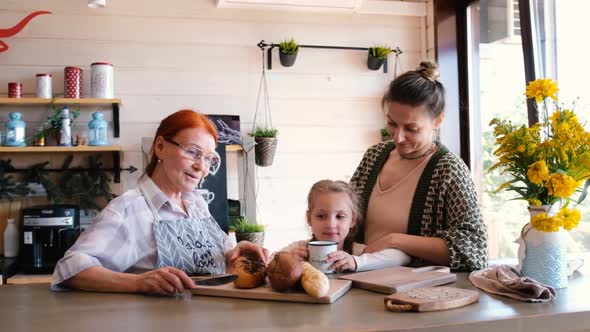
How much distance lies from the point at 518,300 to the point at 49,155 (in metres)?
2.91

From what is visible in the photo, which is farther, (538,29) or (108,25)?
(108,25)

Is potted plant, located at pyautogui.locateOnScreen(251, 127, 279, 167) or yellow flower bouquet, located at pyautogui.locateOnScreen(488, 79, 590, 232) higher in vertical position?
potted plant, located at pyautogui.locateOnScreen(251, 127, 279, 167)

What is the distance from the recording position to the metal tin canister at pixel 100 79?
3.32 metres

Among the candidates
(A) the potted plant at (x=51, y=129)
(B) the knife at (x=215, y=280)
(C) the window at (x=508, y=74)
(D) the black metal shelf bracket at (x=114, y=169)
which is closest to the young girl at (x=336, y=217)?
(B) the knife at (x=215, y=280)

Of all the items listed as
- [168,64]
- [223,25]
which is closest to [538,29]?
[223,25]

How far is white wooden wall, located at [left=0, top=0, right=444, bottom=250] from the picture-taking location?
3.47 meters

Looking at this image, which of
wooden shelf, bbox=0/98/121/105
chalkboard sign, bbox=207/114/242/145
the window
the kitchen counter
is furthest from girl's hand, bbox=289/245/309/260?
wooden shelf, bbox=0/98/121/105

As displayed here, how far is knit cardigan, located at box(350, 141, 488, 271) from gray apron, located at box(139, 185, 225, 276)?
45 centimetres

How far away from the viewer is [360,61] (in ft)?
12.7

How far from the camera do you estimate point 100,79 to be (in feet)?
10.9

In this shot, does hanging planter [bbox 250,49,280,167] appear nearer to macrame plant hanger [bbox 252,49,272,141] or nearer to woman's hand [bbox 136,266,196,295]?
macrame plant hanger [bbox 252,49,272,141]

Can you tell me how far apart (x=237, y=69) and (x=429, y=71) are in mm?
2012

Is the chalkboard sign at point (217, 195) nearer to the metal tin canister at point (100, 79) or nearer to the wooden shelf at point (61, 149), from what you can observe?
the wooden shelf at point (61, 149)

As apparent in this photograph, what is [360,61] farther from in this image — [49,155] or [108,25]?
[49,155]
